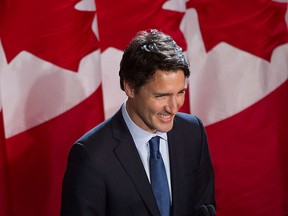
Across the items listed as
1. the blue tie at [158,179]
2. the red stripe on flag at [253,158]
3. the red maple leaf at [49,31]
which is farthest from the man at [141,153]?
the red stripe on flag at [253,158]

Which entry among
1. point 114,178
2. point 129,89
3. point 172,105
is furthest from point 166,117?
point 114,178

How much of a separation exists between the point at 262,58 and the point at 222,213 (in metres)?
0.82

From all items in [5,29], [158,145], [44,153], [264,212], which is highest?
[5,29]

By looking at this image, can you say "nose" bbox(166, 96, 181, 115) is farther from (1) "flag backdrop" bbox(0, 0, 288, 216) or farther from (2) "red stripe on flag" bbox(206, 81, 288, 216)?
(2) "red stripe on flag" bbox(206, 81, 288, 216)

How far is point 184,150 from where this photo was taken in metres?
1.85

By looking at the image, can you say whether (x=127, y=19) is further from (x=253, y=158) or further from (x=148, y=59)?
(x=253, y=158)

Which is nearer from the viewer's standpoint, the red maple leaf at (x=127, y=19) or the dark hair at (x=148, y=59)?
the dark hair at (x=148, y=59)

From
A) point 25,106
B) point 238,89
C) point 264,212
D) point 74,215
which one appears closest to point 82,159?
point 74,215

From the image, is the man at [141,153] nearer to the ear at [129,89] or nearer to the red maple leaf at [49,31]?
the ear at [129,89]

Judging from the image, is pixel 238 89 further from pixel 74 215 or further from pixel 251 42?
pixel 74 215

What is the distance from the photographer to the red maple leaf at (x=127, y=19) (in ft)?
7.53

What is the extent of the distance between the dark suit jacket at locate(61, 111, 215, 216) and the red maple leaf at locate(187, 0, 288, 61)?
844 mm

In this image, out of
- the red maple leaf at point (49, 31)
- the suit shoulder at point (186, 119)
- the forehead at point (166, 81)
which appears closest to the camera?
the forehead at point (166, 81)

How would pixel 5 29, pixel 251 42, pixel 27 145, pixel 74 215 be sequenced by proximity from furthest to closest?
1. pixel 251 42
2. pixel 27 145
3. pixel 5 29
4. pixel 74 215
